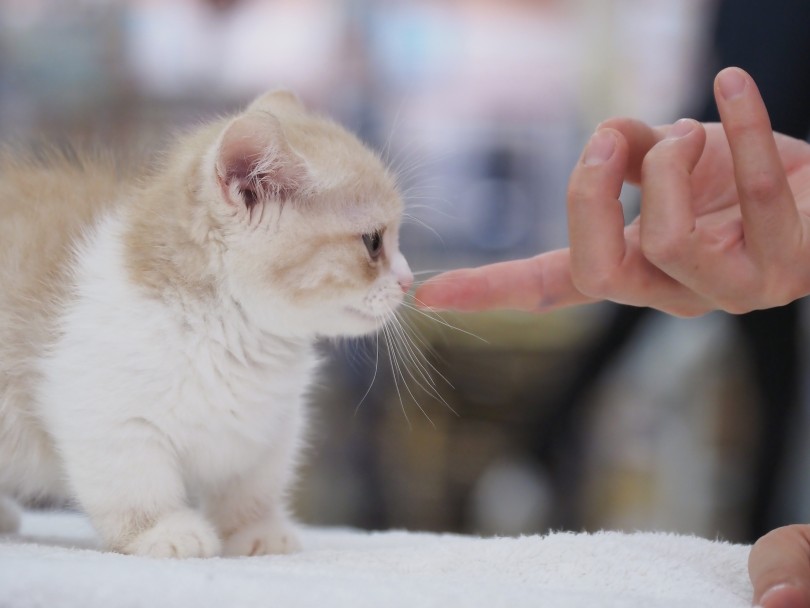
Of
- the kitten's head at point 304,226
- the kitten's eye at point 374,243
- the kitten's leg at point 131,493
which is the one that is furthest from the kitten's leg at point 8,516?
the kitten's eye at point 374,243

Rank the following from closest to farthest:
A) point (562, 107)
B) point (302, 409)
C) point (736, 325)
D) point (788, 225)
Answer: point (788, 225), point (302, 409), point (736, 325), point (562, 107)

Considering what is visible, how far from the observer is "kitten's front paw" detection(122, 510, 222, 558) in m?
0.94

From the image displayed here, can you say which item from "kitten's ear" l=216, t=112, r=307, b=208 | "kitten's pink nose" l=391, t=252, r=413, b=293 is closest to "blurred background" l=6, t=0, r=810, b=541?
"kitten's pink nose" l=391, t=252, r=413, b=293

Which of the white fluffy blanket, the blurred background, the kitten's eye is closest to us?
the white fluffy blanket

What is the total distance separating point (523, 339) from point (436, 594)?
155 centimetres

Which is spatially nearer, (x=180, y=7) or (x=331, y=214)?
(x=331, y=214)

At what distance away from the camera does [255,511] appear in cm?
114

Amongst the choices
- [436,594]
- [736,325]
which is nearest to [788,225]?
[436,594]

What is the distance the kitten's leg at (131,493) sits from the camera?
97 cm

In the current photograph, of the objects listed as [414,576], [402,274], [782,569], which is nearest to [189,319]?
[402,274]

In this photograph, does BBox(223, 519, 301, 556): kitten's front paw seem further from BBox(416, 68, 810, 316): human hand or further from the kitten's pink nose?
BBox(416, 68, 810, 316): human hand

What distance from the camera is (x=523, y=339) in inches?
87.9

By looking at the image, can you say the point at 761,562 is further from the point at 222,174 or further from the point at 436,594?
the point at 222,174

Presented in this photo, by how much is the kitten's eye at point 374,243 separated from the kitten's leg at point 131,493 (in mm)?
337
